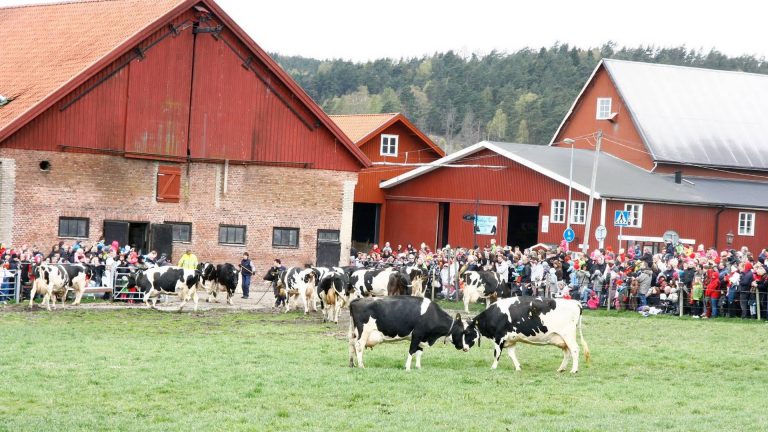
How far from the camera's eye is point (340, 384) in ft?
60.5

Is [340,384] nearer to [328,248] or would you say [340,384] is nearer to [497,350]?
[497,350]

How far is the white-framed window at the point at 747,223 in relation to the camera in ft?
183

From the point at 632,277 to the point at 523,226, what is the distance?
23.7m

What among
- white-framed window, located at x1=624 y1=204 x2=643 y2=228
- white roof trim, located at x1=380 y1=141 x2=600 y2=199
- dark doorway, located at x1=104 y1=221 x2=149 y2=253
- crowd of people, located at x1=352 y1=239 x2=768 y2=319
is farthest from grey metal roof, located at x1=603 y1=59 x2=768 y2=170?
dark doorway, located at x1=104 y1=221 x2=149 y2=253

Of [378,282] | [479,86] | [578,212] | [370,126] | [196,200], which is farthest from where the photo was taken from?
[479,86]

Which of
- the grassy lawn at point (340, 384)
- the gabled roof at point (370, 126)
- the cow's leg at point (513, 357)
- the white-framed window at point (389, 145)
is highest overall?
the gabled roof at point (370, 126)

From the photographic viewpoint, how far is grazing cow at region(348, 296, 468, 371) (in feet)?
67.4

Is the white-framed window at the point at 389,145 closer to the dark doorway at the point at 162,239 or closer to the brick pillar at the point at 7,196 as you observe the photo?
the dark doorway at the point at 162,239

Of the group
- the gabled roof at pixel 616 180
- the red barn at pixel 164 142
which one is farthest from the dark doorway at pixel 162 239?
the gabled roof at pixel 616 180

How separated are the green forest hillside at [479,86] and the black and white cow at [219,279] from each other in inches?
3385

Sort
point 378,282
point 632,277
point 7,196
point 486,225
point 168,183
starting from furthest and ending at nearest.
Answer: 1. point 486,225
2. point 168,183
3. point 7,196
4. point 632,277
5. point 378,282

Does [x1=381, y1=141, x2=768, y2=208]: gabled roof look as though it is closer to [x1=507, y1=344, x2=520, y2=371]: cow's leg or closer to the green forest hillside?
[x1=507, y1=344, x2=520, y2=371]: cow's leg

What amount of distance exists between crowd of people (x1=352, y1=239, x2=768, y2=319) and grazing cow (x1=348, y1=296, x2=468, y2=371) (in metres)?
13.5

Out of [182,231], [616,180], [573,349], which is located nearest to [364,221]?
[616,180]
